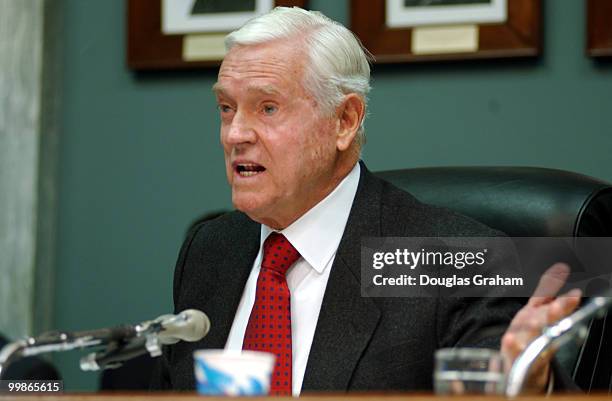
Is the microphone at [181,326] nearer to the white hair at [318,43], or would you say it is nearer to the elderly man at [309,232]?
the elderly man at [309,232]

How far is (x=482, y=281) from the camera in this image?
7.65ft

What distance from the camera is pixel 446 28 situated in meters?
3.54

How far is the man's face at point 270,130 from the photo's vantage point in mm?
2445

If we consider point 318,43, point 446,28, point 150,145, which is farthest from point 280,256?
point 150,145

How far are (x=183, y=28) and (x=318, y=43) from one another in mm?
1405

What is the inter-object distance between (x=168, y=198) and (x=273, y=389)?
1720mm

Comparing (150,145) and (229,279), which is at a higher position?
(150,145)

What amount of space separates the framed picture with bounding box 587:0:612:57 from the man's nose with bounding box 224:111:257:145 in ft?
4.57

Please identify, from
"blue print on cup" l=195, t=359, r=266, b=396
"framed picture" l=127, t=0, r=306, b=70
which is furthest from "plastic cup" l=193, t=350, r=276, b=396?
"framed picture" l=127, t=0, r=306, b=70

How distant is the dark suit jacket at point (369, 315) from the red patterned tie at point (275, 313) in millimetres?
59

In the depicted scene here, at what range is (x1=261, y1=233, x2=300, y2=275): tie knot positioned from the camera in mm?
2461

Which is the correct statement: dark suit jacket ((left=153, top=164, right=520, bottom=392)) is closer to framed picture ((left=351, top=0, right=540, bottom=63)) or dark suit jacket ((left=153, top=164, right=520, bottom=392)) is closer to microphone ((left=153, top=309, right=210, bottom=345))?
microphone ((left=153, top=309, right=210, bottom=345))

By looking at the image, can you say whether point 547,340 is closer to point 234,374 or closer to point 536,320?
point 536,320

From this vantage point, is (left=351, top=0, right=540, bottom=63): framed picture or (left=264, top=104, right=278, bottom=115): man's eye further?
(left=351, top=0, right=540, bottom=63): framed picture
